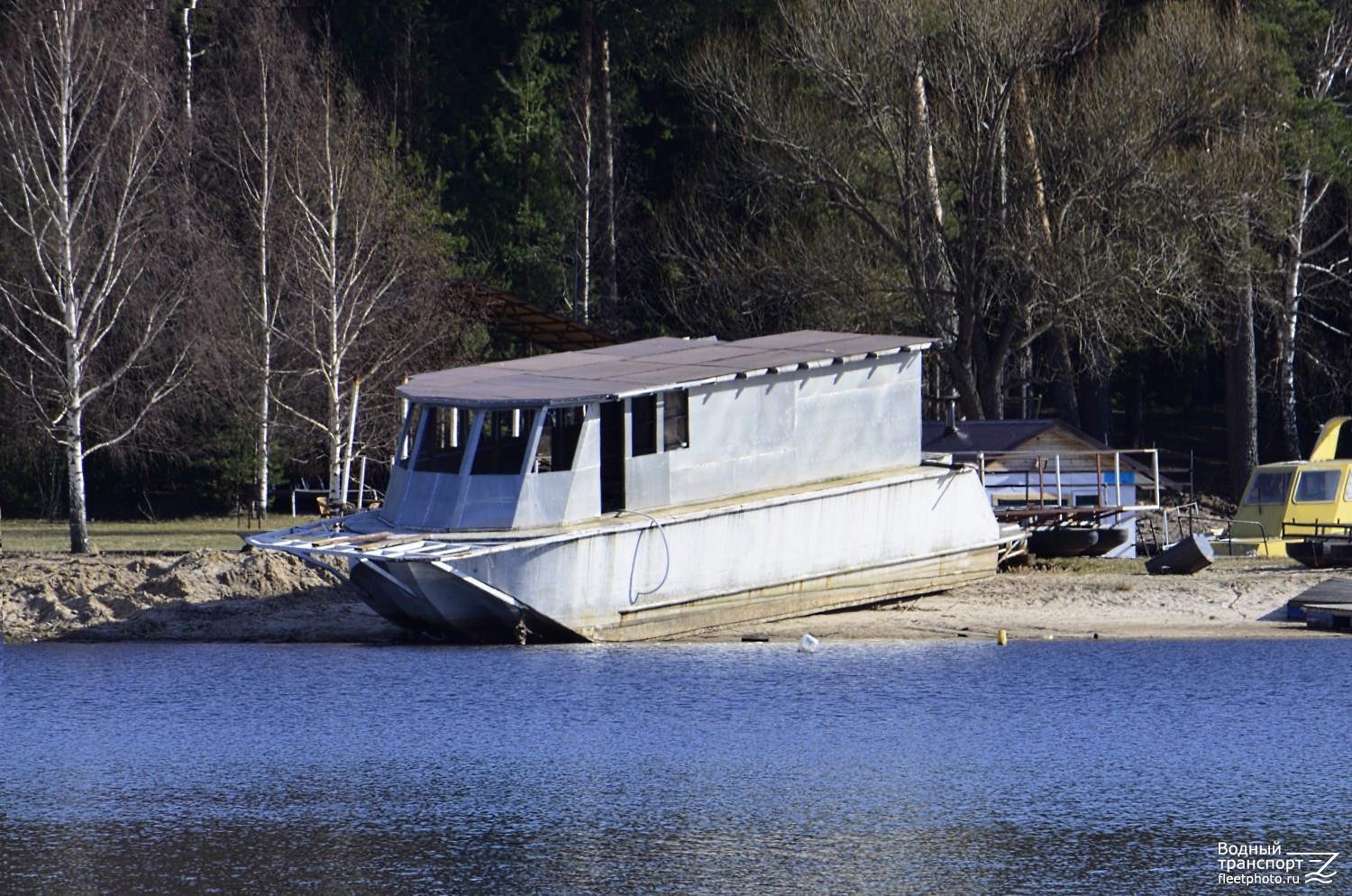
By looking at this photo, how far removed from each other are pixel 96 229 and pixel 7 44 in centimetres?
686

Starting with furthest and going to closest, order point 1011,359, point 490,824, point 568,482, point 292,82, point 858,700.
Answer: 1. point 1011,359
2. point 292,82
3. point 568,482
4. point 858,700
5. point 490,824

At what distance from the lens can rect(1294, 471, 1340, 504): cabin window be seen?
3425cm

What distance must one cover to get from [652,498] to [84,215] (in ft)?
58.7

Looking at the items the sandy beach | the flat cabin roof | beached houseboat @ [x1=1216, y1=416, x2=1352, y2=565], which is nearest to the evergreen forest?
the sandy beach

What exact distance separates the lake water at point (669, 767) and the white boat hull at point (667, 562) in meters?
0.54

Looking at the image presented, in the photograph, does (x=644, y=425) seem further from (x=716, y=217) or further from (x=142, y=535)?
(x=716, y=217)

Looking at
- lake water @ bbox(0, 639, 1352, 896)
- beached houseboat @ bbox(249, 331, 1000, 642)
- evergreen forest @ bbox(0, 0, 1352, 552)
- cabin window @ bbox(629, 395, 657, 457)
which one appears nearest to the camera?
lake water @ bbox(0, 639, 1352, 896)

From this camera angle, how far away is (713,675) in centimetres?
2353

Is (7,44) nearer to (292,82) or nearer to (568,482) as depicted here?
(292,82)

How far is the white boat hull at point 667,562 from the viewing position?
2352cm

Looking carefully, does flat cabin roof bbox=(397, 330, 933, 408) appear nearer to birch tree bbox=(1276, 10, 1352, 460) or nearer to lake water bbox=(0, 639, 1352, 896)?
lake water bbox=(0, 639, 1352, 896)

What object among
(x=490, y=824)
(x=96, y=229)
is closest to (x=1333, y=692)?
(x=490, y=824)

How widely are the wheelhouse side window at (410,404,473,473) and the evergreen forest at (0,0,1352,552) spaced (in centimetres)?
958

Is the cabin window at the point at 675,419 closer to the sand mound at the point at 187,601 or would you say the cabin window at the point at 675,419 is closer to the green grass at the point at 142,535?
the sand mound at the point at 187,601
